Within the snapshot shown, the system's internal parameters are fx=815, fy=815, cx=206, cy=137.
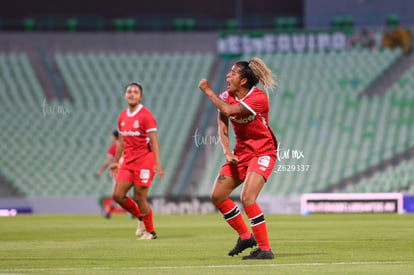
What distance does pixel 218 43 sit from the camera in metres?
35.4

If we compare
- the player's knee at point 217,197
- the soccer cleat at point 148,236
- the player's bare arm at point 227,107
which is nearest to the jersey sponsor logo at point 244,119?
the player's bare arm at point 227,107

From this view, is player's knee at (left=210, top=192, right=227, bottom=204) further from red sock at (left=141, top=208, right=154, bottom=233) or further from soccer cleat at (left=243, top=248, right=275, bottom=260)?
red sock at (left=141, top=208, right=154, bottom=233)

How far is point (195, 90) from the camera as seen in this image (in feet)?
111

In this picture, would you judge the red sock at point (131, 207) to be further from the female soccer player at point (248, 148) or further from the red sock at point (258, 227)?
the red sock at point (258, 227)

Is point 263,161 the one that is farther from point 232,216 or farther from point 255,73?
point 255,73

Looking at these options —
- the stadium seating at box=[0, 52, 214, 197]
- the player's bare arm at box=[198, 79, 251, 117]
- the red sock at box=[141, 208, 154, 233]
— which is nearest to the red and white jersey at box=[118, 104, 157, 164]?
the red sock at box=[141, 208, 154, 233]

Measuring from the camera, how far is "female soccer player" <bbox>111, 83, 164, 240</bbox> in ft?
45.9

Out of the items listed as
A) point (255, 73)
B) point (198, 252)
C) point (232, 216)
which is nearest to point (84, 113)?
point (198, 252)

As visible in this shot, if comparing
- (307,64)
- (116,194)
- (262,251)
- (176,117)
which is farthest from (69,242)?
(307,64)

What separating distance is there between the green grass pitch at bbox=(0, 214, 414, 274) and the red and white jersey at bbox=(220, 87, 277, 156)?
53.4 inches

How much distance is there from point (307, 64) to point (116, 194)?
71.0 ft

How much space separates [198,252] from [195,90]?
23.1 metres

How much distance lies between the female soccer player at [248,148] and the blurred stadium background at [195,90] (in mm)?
16583

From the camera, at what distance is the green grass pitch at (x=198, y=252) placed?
335 inches
